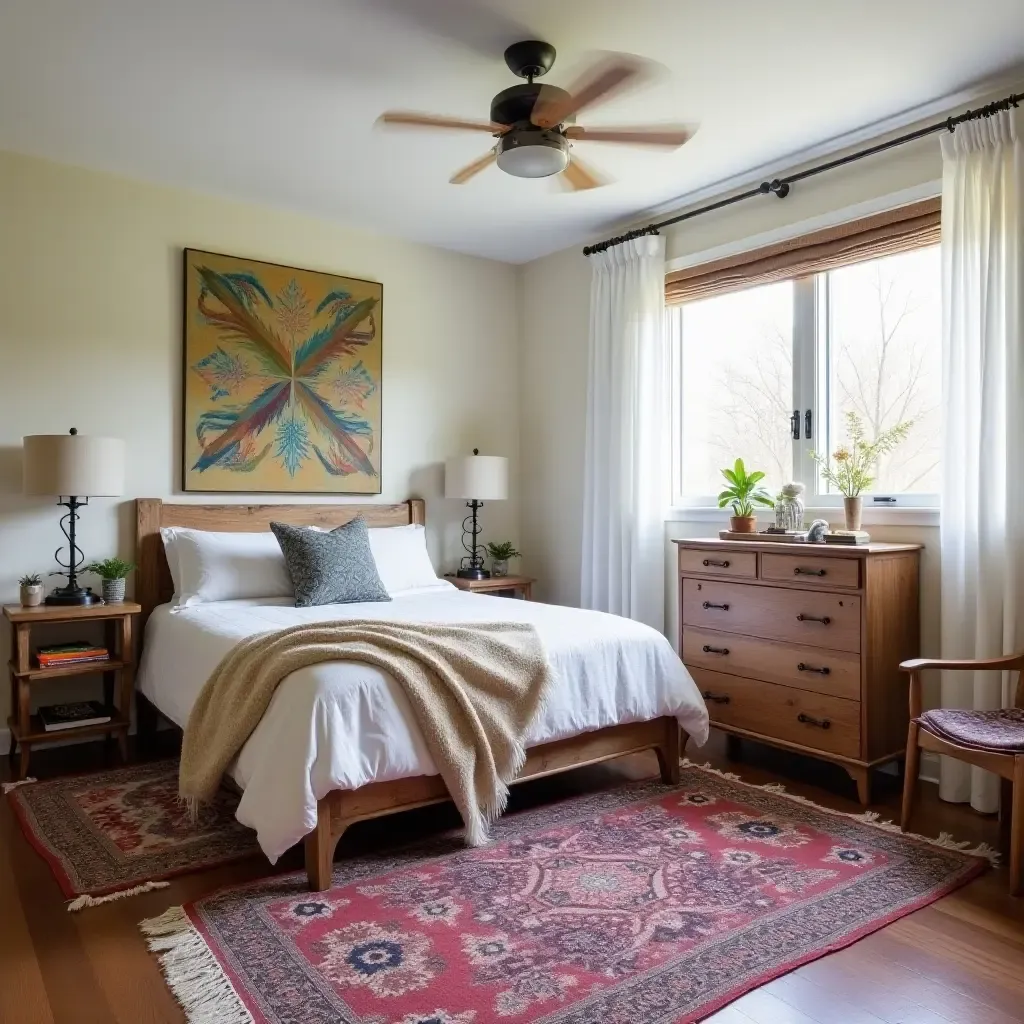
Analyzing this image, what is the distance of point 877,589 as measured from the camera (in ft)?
10.0

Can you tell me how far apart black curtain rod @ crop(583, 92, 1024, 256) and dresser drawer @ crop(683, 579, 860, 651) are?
1.79 metres

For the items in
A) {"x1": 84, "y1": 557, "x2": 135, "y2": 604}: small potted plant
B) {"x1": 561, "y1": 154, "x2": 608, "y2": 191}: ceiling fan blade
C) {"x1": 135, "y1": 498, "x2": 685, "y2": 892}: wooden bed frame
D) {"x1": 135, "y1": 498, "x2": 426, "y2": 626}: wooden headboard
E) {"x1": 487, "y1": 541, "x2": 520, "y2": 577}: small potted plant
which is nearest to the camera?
{"x1": 135, "y1": 498, "x2": 685, "y2": 892}: wooden bed frame

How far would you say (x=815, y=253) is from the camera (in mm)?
3627

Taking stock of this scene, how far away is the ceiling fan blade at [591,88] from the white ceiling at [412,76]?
134 millimetres

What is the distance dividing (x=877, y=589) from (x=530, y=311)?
300 cm

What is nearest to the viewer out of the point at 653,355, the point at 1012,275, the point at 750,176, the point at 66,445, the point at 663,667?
the point at 1012,275

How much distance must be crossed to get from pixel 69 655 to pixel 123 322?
1571 mm

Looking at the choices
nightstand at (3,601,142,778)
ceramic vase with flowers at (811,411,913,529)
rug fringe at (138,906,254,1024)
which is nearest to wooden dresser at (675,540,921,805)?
ceramic vase with flowers at (811,411,913,529)

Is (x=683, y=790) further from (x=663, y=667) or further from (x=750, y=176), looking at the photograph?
(x=750, y=176)

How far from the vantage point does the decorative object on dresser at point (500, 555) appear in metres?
5.03

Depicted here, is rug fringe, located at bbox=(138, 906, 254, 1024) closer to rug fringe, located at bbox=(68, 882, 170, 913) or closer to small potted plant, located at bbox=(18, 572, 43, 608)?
rug fringe, located at bbox=(68, 882, 170, 913)

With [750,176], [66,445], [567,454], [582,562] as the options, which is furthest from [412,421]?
[750,176]

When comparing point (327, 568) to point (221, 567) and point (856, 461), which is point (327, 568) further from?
point (856, 461)

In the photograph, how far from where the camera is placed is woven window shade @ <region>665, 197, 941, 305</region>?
3.28 m
